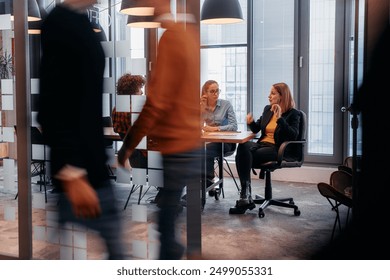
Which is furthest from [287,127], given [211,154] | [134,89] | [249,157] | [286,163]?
[134,89]

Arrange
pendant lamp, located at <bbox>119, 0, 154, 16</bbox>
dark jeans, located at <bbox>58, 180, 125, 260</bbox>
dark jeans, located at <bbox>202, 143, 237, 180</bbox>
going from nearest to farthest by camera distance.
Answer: dark jeans, located at <bbox>58, 180, 125, 260</bbox>
pendant lamp, located at <bbox>119, 0, 154, 16</bbox>
dark jeans, located at <bbox>202, 143, 237, 180</bbox>

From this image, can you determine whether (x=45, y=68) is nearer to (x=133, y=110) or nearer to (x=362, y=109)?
(x=133, y=110)

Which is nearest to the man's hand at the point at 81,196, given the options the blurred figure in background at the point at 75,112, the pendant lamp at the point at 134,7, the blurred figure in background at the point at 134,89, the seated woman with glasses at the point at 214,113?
the blurred figure in background at the point at 75,112

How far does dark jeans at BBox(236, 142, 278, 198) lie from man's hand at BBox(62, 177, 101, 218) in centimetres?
311

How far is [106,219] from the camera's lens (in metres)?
1.82

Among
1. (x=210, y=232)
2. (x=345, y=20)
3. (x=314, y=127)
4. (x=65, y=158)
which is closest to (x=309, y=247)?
(x=210, y=232)

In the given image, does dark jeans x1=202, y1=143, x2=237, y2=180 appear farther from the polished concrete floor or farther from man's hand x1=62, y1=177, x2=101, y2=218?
man's hand x1=62, y1=177, x2=101, y2=218

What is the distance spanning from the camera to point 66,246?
9.48 feet

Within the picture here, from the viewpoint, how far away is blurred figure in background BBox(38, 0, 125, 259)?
1.70 metres

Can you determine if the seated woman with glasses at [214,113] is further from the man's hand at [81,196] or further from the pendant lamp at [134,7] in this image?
the man's hand at [81,196]

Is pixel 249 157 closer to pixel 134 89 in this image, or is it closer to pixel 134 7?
pixel 134 7

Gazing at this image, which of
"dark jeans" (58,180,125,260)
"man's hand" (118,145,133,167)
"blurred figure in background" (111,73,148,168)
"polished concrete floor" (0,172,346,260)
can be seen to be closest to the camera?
"dark jeans" (58,180,125,260)

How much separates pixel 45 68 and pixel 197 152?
720mm

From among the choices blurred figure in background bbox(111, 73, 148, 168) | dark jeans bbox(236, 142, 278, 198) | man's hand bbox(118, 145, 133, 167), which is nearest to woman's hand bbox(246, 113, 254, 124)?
dark jeans bbox(236, 142, 278, 198)
